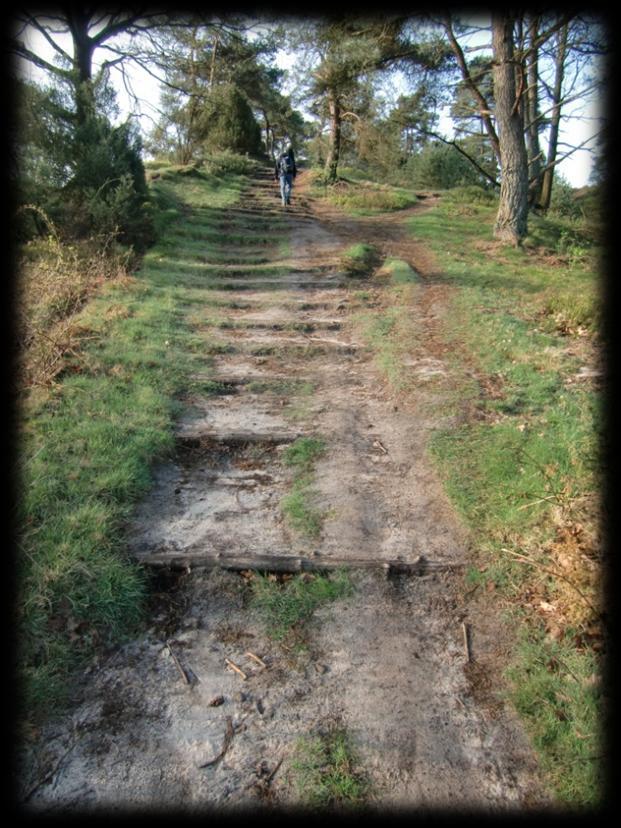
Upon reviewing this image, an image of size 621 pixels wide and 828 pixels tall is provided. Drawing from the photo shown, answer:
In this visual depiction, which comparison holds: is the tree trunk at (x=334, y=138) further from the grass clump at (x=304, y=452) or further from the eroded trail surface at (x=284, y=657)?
the grass clump at (x=304, y=452)

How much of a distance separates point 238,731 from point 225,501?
1795mm

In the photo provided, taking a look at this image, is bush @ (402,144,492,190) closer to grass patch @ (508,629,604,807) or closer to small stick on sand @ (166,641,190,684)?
grass patch @ (508,629,604,807)

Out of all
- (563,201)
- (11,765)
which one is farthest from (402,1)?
(563,201)

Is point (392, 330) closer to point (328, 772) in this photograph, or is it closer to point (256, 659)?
point (256, 659)

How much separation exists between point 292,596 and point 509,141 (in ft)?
38.4

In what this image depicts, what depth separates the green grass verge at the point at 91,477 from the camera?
2672 mm

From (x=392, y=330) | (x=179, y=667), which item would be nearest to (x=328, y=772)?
(x=179, y=667)

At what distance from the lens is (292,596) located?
3.00 m

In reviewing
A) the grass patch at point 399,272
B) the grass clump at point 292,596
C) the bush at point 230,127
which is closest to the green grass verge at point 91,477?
the grass clump at point 292,596

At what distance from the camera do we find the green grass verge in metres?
2.67

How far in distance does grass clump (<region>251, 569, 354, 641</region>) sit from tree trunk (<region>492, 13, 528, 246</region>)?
10876 millimetres

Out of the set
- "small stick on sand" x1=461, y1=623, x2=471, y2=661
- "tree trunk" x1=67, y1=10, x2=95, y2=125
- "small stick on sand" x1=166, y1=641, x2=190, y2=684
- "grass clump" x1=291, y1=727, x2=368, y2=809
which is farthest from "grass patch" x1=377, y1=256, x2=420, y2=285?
"tree trunk" x1=67, y1=10, x2=95, y2=125

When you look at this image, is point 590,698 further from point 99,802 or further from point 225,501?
point 225,501

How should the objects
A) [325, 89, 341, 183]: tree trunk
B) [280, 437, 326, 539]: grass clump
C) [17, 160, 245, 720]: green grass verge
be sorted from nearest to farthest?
1. [17, 160, 245, 720]: green grass verge
2. [280, 437, 326, 539]: grass clump
3. [325, 89, 341, 183]: tree trunk
